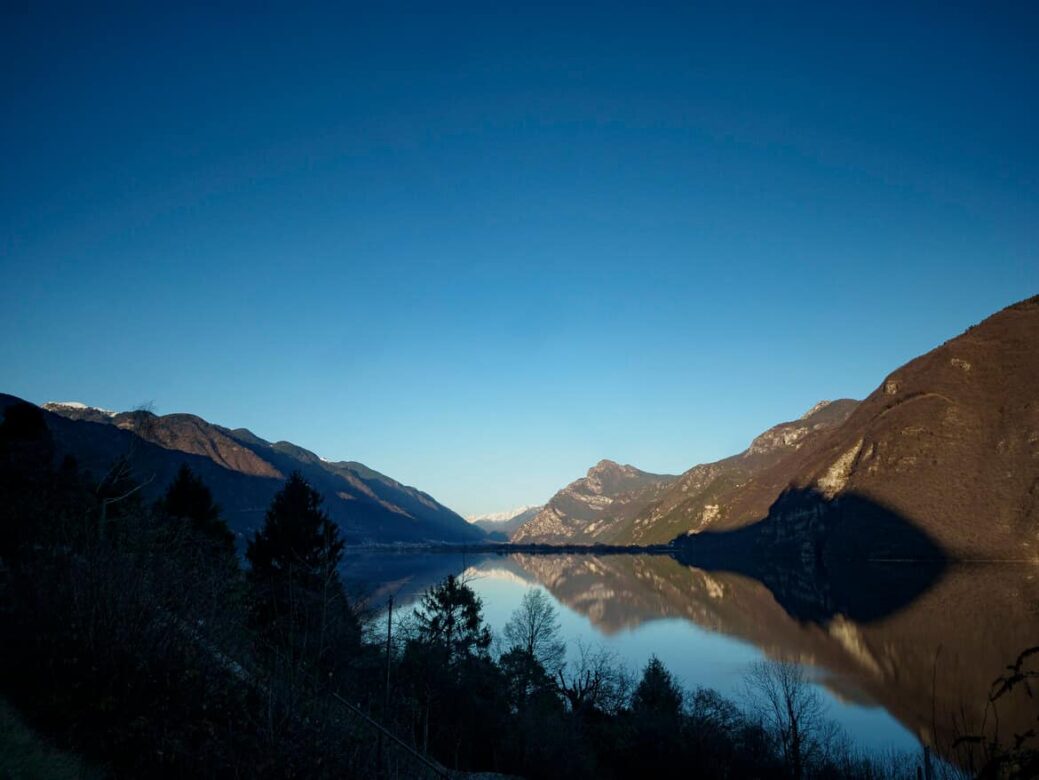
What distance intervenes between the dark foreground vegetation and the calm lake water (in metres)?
5.24

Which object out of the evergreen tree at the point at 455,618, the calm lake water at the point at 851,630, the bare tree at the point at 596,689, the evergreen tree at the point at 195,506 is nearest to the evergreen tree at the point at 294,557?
the evergreen tree at the point at 195,506

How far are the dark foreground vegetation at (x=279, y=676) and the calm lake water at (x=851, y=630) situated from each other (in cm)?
524

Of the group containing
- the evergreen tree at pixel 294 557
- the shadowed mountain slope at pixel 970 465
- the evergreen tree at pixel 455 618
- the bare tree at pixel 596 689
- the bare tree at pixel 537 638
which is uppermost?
the shadowed mountain slope at pixel 970 465

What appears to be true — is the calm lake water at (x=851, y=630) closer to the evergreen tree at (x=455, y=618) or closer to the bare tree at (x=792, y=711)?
the bare tree at (x=792, y=711)

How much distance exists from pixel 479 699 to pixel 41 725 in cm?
2685

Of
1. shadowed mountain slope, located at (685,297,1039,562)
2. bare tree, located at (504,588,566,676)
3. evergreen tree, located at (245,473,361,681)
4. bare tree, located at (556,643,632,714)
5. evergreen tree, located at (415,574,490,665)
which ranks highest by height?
shadowed mountain slope, located at (685,297,1039,562)

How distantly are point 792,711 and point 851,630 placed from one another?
145ft

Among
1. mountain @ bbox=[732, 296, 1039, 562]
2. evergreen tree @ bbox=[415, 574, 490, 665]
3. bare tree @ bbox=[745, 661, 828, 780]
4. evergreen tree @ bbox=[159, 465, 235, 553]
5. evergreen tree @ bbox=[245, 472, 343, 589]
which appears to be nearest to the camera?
bare tree @ bbox=[745, 661, 828, 780]

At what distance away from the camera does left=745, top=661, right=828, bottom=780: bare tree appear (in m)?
33.1

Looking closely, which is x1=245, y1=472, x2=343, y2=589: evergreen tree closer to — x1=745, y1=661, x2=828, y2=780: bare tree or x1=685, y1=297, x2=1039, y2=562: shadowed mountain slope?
x1=745, y1=661, x2=828, y2=780: bare tree

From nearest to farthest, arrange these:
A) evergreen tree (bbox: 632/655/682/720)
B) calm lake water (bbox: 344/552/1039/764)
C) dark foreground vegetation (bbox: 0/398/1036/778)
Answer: dark foreground vegetation (bbox: 0/398/1036/778) → evergreen tree (bbox: 632/655/682/720) → calm lake water (bbox: 344/552/1039/764)

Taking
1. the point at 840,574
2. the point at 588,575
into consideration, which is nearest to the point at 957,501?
the point at 840,574

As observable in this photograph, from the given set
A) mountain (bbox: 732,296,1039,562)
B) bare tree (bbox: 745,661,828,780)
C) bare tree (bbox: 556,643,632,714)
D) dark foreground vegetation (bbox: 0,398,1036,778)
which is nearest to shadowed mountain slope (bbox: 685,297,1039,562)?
mountain (bbox: 732,296,1039,562)

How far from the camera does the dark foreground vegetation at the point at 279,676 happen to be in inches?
547
